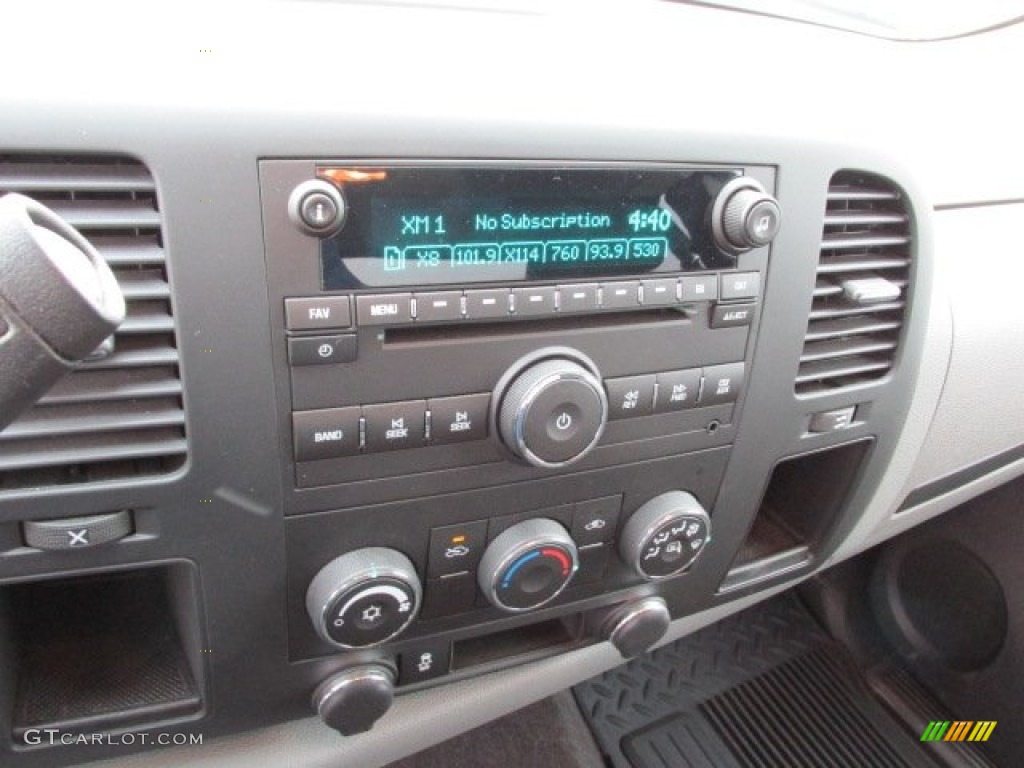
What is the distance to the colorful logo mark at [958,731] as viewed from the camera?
1.37 m

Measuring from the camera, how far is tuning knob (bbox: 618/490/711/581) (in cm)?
76

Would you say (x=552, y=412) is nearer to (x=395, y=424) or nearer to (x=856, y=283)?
(x=395, y=424)

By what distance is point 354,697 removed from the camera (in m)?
0.70

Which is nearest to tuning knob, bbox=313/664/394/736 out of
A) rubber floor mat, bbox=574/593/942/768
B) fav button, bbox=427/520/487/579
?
fav button, bbox=427/520/487/579

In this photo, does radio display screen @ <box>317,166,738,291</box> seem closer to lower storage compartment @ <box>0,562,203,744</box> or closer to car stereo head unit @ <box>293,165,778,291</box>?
car stereo head unit @ <box>293,165,778,291</box>

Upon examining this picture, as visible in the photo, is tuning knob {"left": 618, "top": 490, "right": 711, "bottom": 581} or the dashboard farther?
tuning knob {"left": 618, "top": 490, "right": 711, "bottom": 581}

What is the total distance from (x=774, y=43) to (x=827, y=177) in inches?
9.4

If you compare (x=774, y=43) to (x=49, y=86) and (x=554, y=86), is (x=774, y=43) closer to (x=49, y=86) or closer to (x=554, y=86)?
(x=554, y=86)

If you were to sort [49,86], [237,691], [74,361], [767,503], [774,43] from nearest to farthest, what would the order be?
[74,361]
[49,86]
[237,691]
[774,43]
[767,503]

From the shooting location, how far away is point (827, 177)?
733 mm

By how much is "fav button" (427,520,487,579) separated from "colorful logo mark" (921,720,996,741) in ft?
3.53

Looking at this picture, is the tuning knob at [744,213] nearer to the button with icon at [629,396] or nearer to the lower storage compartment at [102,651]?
the button with icon at [629,396]

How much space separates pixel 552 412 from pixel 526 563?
162 mm

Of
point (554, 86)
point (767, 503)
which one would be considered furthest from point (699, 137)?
point (767, 503)
